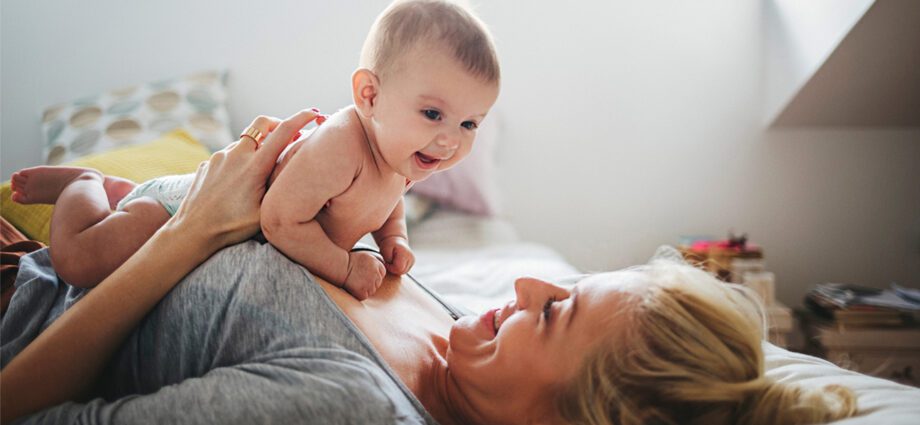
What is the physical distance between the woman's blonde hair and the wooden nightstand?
169 cm

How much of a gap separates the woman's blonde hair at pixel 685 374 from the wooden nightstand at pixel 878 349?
169 cm

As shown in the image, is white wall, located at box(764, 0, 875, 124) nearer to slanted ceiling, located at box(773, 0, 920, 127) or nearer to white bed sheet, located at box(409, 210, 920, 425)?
A: slanted ceiling, located at box(773, 0, 920, 127)

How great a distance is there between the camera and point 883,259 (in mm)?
2914

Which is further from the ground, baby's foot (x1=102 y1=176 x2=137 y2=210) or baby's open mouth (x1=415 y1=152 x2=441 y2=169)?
baby's open mouth (x1=415 y1=152 x2=441 y2=169)

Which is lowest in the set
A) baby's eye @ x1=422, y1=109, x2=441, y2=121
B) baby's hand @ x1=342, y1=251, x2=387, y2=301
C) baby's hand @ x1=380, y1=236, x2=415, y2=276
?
baby's hand @ x1=380, y1=236, x2=415, y2=276

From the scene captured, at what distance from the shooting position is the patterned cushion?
2.37 metres

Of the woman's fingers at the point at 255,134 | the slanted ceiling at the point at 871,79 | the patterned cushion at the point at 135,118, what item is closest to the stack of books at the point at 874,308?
the slanted ceiling at the point at 871,79

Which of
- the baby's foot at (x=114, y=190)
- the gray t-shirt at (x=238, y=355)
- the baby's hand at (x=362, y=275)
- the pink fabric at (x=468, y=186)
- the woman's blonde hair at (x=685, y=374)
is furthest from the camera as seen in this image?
the pink fabric at (x=468, y=186)

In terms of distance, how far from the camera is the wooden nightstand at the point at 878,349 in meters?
2.24

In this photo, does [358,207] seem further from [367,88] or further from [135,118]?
[135,118]

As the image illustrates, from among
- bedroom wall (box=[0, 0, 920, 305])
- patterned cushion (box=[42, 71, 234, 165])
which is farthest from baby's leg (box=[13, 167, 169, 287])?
bedroom wall (box=[0, 0, 920, 305])

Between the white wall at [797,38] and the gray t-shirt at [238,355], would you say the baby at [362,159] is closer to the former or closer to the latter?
the gray t-shirt at [238,355]

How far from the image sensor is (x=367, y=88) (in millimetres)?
1036

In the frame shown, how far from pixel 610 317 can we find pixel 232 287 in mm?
491
